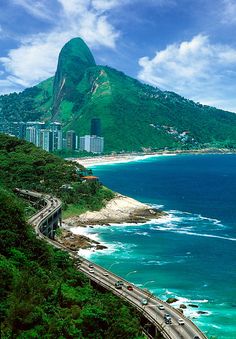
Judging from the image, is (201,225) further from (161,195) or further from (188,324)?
(188,324)

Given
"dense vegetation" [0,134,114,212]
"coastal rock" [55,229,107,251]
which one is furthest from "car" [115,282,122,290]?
"dense vegetation" [0,134,114,212]

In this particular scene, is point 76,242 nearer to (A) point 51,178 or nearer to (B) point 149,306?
(B) point 149,306

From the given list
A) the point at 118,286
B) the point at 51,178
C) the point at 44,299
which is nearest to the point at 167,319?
the point at 118,286

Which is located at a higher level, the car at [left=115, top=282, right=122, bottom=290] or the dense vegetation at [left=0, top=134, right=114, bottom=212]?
the dense vegetation at [left=0, top=134, right=114, bottom=212]

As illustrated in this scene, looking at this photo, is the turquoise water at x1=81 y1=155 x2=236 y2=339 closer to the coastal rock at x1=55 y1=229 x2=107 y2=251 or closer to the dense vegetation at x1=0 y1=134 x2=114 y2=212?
the coastal rock at x1=55 y1=229 x2=107 y2=251

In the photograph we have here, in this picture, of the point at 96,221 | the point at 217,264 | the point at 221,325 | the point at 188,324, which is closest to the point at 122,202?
the point at 96,221

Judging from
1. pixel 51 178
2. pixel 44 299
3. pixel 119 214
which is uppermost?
pixel 44 299
